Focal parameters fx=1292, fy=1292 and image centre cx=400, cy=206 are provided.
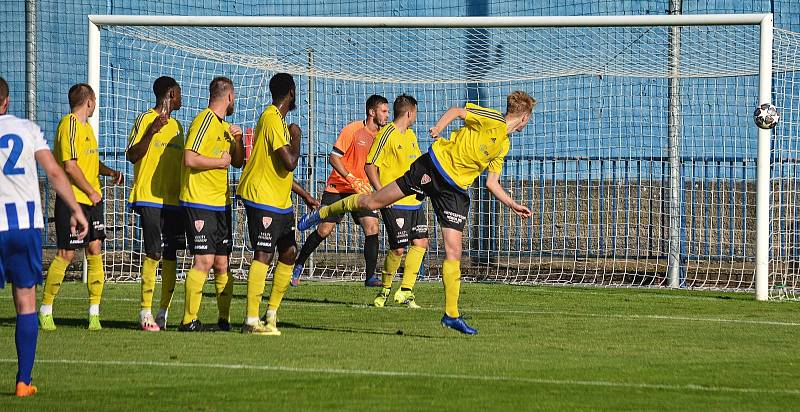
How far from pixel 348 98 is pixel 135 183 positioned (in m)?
9.51

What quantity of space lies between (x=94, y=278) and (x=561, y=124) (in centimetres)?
1101

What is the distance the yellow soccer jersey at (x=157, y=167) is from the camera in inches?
436

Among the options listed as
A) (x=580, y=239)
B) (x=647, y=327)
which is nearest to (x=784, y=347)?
(x=647, y=327)

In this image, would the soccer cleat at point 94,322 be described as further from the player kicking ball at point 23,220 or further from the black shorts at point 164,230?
the player kicking ball at point 23,220

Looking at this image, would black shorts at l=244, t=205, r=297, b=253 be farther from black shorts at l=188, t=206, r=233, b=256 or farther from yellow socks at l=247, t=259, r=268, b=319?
black shorts at l=188, t=206, r=233, b=256

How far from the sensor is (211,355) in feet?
29.1

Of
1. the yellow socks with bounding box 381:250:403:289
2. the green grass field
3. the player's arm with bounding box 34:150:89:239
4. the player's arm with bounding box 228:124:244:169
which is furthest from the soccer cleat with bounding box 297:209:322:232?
the player's arm with bounding box 34:150:89:239

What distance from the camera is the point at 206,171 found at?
10430 millimetres

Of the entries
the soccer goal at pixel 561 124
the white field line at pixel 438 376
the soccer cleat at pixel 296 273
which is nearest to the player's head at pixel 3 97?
the white field line at pixel 438 376

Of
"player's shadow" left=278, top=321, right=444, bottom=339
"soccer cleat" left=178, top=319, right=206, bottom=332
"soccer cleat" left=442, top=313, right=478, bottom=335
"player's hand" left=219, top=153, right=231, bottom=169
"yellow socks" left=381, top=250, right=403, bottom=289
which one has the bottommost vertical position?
"player's shadow" left=278, top=321, right=444, bottom=339

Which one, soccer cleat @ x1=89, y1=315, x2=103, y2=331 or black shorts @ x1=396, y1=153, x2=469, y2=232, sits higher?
black shorts @ x1=396, y1=153, x2=469, y2=232

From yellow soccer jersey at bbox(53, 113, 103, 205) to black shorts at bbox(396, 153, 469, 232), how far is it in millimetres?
2597

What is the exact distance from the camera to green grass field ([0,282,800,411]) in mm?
7039

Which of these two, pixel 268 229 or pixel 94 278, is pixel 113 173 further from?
pixel 268 229
